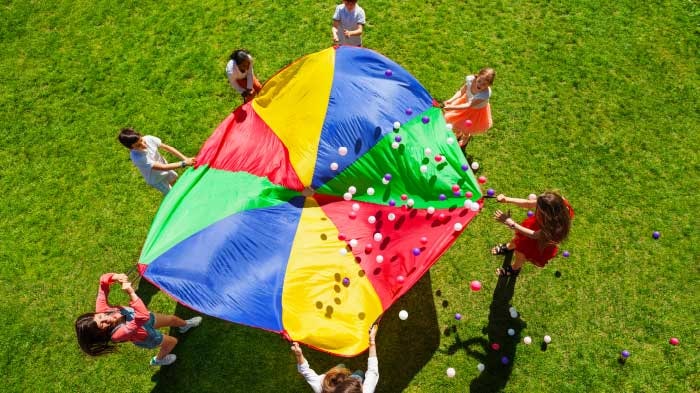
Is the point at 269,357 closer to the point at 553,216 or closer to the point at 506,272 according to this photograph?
the point at 506,272

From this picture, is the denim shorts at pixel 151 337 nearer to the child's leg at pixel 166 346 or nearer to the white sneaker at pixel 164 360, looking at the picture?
the child's leg at pixel 166 346

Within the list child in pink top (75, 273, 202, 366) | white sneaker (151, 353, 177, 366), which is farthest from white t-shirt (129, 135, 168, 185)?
white sneaker (151, 353, 177, 366)

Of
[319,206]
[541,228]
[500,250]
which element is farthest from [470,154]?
[319,206]

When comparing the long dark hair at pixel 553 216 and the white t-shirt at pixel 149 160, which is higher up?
the white t-shirt at pixel 149 160

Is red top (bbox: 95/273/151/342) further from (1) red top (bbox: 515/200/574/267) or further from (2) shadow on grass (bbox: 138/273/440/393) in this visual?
(1) red top (bbox: 515/200/574/267)

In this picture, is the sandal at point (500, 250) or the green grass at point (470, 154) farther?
the sandal at point (500, 250)

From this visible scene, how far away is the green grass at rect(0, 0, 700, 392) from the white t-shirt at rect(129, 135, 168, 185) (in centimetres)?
107

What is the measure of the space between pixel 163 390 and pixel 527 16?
6.99 meters

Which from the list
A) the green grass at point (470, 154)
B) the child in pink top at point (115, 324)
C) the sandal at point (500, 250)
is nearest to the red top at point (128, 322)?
the child in pink top at point (115, 324)

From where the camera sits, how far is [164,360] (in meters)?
5.04

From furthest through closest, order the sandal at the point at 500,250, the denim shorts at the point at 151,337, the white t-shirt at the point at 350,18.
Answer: the white t-shirt at the point at 350,18 < the sandal at the point at 500,250 < the denim shorts at the point at 151,337

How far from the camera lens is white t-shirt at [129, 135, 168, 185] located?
4836 mm

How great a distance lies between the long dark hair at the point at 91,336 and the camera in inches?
151

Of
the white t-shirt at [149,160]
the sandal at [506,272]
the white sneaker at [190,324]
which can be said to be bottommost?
the sandal at [506,272]
